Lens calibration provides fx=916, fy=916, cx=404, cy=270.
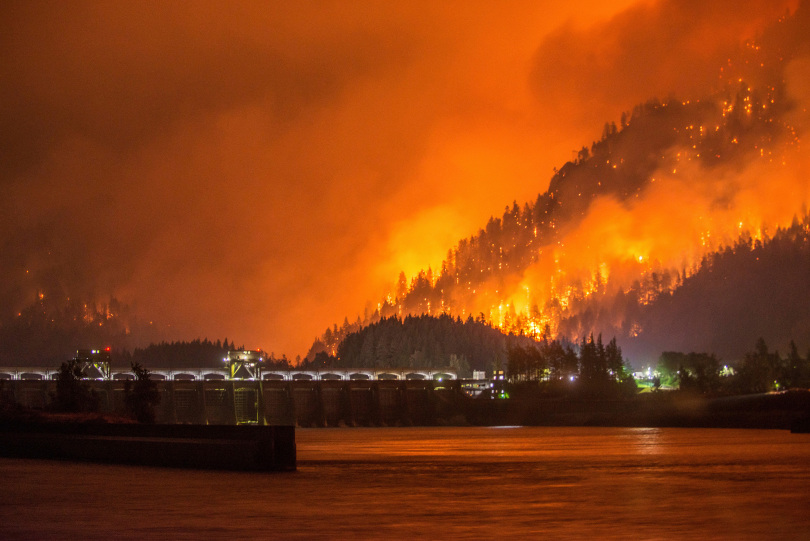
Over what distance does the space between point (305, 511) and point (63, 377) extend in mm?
55016

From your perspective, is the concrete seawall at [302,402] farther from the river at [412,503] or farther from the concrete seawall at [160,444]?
the river at [412,503]

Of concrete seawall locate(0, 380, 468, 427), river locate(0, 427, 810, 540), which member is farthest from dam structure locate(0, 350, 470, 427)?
river locate(0, 427, 810, 540)

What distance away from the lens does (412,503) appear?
17.8 meters

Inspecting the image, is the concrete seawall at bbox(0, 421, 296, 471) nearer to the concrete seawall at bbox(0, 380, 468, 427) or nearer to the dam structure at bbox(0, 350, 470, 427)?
the dam structure at bbox(0, 350, 470, 427)

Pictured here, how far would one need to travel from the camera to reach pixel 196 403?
179875 millimetres

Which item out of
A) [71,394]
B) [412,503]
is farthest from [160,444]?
[71,394]

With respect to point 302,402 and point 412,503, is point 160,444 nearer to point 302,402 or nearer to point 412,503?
point 412,503

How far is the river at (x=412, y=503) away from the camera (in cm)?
1376

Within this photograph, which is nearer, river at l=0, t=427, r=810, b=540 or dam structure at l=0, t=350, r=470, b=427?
river at l=0, t=427, r=810, b=540

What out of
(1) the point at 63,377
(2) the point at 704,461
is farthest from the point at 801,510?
(1) the point at 63,377

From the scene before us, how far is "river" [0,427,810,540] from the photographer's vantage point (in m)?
13.8

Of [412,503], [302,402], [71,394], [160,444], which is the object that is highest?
[71,394]

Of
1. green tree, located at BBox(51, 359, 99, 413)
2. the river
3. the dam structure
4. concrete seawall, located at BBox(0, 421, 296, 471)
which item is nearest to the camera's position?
the river

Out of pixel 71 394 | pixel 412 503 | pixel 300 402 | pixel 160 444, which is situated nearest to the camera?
pixel 412 503
